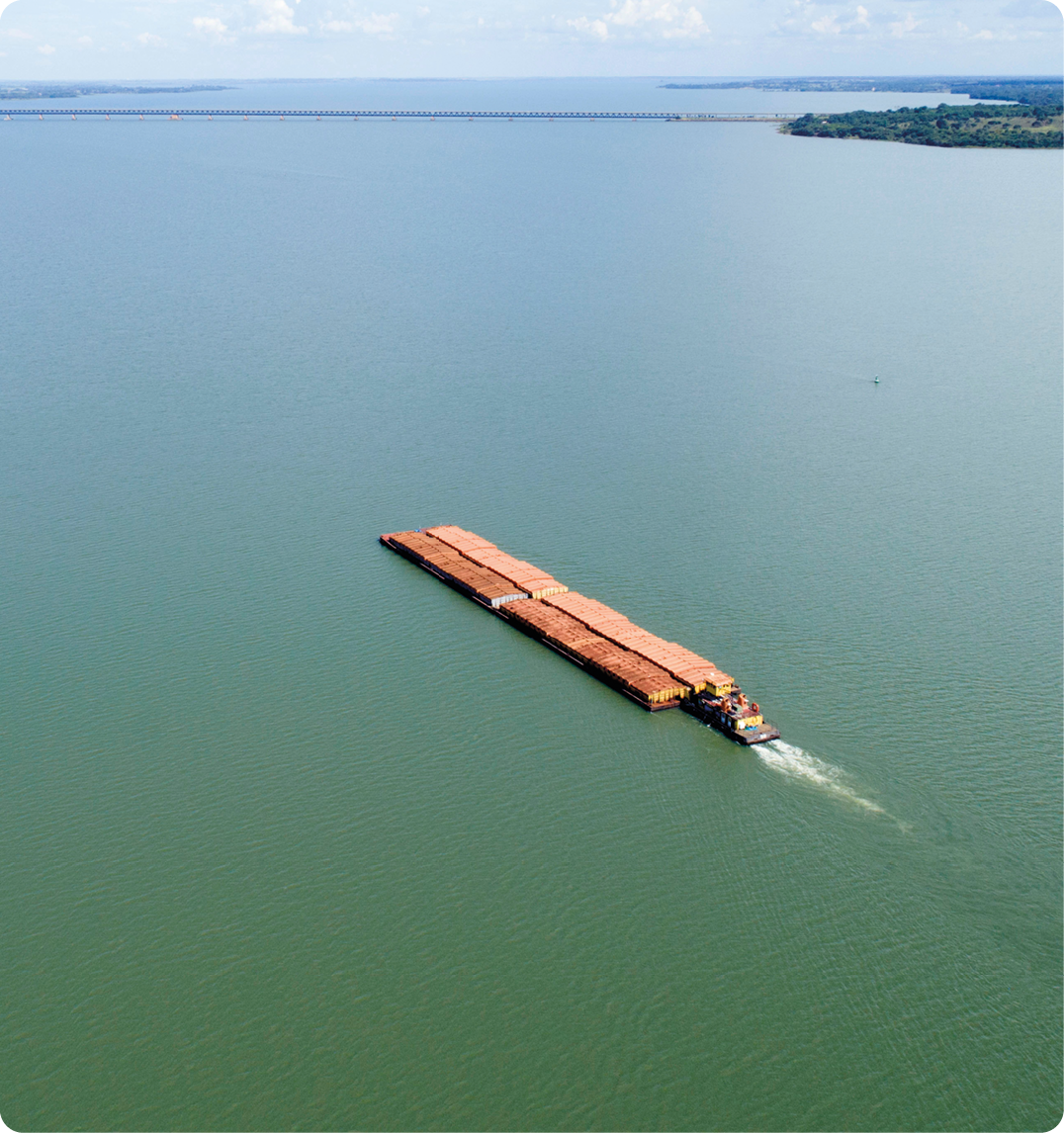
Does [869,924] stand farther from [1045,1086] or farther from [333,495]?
[333,495]

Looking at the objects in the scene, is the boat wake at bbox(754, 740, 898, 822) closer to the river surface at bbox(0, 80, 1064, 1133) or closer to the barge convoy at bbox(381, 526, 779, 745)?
→ the river surface at bbox(0, 80, 1064, 1133)

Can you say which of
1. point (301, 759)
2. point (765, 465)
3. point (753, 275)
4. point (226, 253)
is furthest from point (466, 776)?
point (226, 253)

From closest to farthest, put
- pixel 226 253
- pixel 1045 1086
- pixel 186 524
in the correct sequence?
pixel 1045 1086, pixel 186 524, pixel 226 253

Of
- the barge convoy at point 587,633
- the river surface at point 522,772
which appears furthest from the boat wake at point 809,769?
the barge convoy at point 587,633

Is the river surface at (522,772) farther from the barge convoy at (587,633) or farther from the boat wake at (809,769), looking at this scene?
the barge convoy at (587,633)

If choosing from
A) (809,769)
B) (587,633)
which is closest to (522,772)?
(587,633)

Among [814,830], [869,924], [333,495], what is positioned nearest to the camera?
[869,924]
